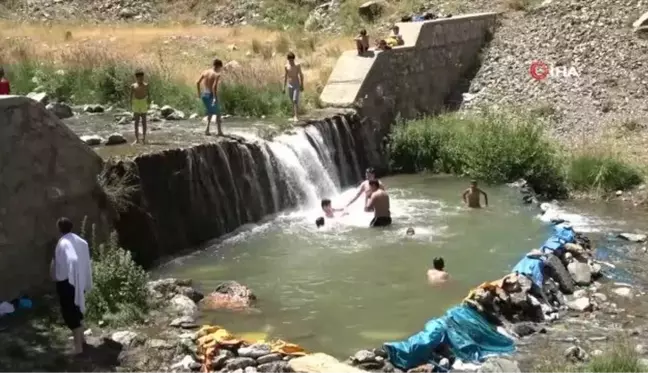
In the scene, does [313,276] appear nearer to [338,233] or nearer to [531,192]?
[338,233]

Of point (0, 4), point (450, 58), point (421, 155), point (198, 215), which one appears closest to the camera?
point (198, 215)

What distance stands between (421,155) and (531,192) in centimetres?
353

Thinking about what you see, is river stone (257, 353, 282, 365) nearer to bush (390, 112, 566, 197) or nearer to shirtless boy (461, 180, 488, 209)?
shirtless boy (461, 180, 488, 209)

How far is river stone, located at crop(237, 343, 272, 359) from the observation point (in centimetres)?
1020

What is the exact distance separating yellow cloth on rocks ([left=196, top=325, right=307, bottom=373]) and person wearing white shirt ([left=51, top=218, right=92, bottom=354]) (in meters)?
1.32

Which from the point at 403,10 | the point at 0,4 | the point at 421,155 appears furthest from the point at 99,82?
the point at 0,4

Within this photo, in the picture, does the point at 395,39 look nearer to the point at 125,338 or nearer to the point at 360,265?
the point at 360,265

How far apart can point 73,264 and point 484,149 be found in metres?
12.8

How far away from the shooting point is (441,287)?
13.6 m

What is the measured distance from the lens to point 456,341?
1107 cm

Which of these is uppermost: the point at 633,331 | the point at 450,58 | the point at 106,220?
the point at 450,58

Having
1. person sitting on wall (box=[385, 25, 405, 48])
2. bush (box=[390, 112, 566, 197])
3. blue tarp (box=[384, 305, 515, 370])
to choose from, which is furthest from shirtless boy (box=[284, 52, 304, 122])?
blue tarp (box=[384, 305, 515, 370])

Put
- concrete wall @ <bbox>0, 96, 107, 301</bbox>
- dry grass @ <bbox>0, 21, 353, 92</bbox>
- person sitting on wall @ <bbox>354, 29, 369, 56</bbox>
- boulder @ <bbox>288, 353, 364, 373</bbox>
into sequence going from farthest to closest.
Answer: dry grass @ <bbox>0, 21, 353, 92</bbox> → person sitting on wall @ <bbox>354, 29, 369, 56</bbox> → concrete wall @ <bbox>0, 96, 107, 301</bbox> → boulder @ <bbox>288, 353, 364, 373</bbox>

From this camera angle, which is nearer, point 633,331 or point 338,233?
point 633,331
